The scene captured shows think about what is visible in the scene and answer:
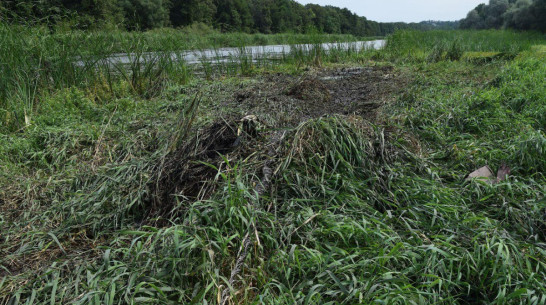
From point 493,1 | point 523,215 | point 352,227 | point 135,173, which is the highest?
point 493,1

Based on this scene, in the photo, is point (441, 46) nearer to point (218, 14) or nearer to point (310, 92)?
point (310, 92)

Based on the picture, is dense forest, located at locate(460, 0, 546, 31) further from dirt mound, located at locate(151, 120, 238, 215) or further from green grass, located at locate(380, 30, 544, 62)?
dirt mound, located at locate(151, 120, 238, 215)

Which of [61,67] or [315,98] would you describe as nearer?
[61,67]

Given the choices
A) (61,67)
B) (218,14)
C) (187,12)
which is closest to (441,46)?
(61,67)

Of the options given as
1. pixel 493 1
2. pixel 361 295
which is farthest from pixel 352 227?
pixel 493 1

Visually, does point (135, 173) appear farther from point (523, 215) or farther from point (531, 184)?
point (531, 184)

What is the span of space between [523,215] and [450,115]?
170 cm

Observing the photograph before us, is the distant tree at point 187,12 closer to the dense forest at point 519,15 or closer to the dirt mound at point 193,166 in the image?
the dense forest at point 519,15

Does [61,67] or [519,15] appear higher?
[519,15]

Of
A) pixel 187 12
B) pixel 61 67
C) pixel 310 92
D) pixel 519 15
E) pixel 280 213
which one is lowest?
pixel 280 213

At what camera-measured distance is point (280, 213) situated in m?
1.71

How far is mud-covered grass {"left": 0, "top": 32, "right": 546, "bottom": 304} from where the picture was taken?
4.10 feet

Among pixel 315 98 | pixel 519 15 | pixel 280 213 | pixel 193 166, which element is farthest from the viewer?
pixel 519 15

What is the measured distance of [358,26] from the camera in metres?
63.4
